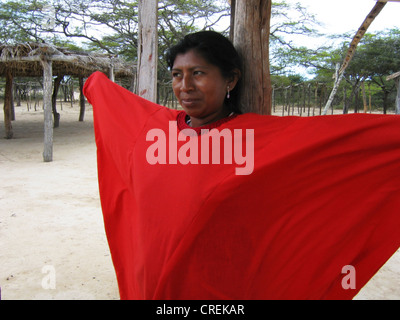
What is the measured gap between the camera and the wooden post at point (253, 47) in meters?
1.78

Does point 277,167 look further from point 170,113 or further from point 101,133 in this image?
point 101,133

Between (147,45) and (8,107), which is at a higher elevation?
(147,45)

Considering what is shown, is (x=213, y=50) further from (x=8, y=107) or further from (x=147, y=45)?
(x=8, y=107)

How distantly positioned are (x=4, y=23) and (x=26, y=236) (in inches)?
599

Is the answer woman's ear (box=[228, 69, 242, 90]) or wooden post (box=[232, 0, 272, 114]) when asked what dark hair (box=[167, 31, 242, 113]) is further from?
wooden post (box=[232, 0, 272, 114])

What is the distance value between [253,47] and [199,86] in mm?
453

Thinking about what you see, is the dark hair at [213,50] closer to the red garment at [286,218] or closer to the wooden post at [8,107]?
the red garment at [286,218]

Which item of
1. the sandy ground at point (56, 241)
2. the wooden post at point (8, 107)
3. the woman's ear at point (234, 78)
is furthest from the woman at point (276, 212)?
the wooden post at point (8, 107)

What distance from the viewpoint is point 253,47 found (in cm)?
178

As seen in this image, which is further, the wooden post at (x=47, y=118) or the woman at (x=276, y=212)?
the wooden post at (x=47, y=118)

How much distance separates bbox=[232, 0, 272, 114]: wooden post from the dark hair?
0.13 metres

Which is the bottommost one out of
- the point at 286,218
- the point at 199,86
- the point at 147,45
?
the point at 286,218

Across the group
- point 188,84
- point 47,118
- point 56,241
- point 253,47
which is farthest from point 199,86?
point 47,118

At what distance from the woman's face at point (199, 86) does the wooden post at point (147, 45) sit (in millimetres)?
1509
